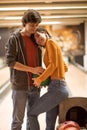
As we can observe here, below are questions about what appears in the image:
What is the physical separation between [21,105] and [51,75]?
1.37ft

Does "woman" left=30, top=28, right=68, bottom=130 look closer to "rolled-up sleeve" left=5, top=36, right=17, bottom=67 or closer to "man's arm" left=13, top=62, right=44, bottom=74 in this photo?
"man's arm" left=13, top=62, right=44, bottom=74

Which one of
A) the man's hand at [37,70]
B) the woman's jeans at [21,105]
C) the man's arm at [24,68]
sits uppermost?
the man's arm at [24,68]

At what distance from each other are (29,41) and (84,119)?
3.76 feet

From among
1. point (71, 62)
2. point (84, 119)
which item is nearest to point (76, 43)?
point (71, 62)

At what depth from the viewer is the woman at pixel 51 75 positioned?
2.76 metres

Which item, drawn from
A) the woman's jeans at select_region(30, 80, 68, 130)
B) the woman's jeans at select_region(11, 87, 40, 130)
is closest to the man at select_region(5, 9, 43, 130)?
→ the woman's jeans at select_region(11, 87, 40, 130)

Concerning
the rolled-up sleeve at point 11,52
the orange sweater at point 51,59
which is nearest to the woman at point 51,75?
the orange sweater at point 51,59

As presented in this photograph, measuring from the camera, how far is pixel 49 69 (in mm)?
2762

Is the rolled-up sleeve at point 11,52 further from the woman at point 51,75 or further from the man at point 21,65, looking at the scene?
the woman at point 51,75

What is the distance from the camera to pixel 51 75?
9.46 ft

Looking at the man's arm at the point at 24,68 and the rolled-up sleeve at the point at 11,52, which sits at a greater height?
the rolled-up sleeve at the point at 11,52

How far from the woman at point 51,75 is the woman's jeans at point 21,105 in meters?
0.07

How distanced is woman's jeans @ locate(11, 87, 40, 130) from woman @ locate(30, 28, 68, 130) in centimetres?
7

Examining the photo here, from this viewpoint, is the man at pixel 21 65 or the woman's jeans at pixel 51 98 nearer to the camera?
the man at pixel 21 65
